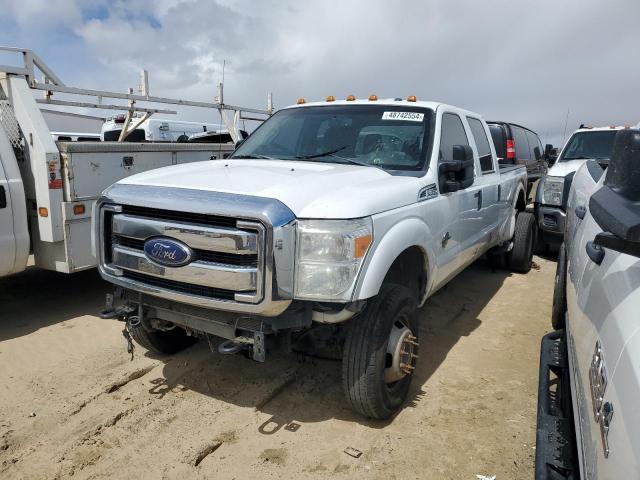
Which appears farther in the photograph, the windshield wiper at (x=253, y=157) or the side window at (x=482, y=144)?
the side window at (x=482, y=144)

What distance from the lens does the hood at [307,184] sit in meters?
2.68

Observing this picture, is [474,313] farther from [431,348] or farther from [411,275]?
[411,275]

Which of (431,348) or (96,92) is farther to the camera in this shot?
(96,92)

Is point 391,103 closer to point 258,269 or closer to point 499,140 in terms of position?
point 258,269

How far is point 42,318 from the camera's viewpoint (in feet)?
16.3

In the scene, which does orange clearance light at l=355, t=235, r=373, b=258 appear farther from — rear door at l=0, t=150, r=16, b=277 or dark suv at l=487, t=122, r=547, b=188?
dark suv at l=487, t=122, r=547, b=188

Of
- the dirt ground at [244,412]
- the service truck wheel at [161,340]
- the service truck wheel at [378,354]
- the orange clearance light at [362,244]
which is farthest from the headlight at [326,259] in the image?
the service truck wheel at [161,340]

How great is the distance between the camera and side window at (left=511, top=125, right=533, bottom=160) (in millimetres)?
11352

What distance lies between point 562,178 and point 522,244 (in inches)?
45.1

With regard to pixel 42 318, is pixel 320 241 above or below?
above

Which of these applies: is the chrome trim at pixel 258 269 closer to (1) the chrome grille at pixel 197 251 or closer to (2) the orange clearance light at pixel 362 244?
(1) the chrome grille at pixel 197 251

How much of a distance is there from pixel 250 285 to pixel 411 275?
139 centimetres

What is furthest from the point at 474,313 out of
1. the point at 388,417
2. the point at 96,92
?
the point at 96,92

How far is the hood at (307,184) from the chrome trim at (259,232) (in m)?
0.09
